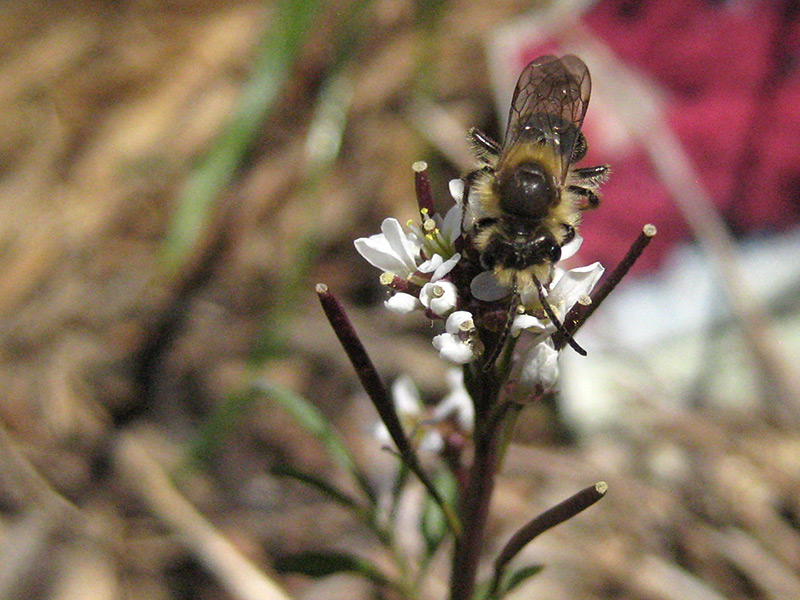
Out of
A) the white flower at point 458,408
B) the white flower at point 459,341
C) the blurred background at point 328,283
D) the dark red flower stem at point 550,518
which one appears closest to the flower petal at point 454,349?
the white flower at point 459,341

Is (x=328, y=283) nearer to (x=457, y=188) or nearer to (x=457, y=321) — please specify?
(x=457, y=188)

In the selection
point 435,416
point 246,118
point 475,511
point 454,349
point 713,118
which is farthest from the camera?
point 713,118

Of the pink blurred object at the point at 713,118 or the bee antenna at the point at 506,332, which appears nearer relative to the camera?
the bee antenna at the point at 506,332

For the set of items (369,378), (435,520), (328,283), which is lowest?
(328,283)

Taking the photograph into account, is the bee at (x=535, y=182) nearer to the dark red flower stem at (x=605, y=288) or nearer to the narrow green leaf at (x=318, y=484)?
the dark red flower stem at (x=605, y=288)

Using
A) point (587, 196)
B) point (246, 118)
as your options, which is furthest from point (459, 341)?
point (246, 118)

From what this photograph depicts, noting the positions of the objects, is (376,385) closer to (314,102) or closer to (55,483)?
(55,483)
